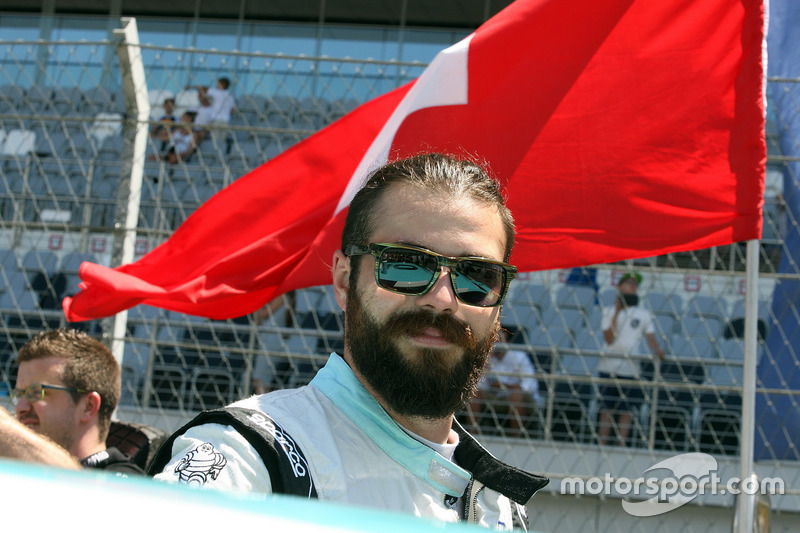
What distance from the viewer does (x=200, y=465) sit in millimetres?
1125

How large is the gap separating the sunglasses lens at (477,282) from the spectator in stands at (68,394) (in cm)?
178

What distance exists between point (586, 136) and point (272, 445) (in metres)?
2.00

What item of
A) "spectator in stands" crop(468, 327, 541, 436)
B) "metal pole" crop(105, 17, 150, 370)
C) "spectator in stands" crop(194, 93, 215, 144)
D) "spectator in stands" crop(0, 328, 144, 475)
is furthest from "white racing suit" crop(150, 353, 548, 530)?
"spectator in stands" crop(194, 93, 215, 144)

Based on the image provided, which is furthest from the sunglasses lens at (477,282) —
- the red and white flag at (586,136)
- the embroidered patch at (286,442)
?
the red and white flag at (586,136)

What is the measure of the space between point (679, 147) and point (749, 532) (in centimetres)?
118

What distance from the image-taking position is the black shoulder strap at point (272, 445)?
1171 millimetres

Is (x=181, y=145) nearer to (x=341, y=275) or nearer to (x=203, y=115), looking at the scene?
(x=203, y=115)

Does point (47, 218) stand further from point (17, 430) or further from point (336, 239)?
point (17, 430)

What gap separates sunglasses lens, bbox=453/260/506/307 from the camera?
57.7 inches

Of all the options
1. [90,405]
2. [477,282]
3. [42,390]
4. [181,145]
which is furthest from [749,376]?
[181,145]

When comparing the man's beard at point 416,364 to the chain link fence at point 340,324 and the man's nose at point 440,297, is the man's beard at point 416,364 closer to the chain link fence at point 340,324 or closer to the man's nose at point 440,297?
the man's nose at point 440,297

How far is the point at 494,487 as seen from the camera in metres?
1.48

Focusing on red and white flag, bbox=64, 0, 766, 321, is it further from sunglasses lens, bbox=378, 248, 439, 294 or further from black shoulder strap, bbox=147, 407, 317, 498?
black shoulder strap, bbox=147, 407, 317, 498

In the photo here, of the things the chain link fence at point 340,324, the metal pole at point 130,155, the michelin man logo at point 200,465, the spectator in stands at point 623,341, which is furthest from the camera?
the spectator in stands at point 623,341
